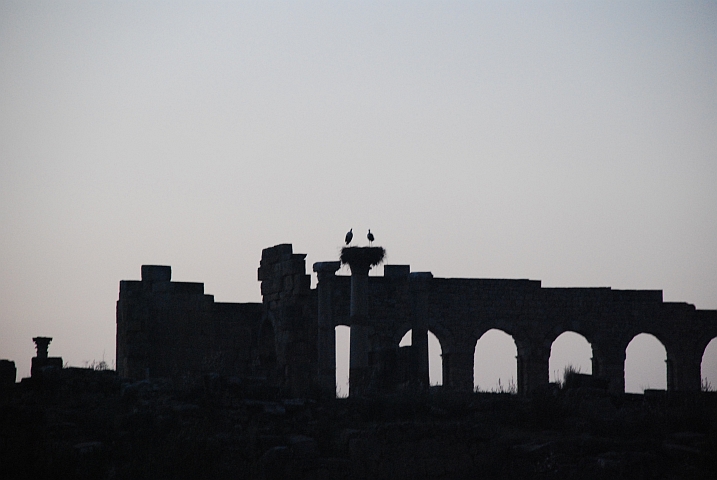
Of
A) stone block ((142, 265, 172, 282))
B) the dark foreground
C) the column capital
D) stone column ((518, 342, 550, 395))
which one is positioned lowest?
the dark foreground

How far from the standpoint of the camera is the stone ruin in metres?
28.5

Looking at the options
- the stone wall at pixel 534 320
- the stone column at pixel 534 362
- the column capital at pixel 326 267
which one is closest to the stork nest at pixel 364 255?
the column capital at pixel 326 267

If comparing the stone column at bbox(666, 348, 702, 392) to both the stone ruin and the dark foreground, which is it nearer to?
the stone ruin

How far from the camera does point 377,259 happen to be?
28484 mm

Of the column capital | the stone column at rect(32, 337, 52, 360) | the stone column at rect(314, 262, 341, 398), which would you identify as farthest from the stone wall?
the stone column at rect(32, 337, 52, 360)

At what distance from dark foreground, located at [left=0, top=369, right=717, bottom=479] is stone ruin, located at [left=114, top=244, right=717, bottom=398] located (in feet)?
7.87

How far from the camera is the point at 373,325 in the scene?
115 feet

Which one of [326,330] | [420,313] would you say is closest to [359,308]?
[420,313]

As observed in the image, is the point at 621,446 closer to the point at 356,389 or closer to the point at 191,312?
the point at 356,389

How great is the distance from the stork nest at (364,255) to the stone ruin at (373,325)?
189mm

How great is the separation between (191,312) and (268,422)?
8.82m

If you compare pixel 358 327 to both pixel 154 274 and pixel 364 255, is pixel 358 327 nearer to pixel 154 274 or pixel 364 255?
pixel 364 255

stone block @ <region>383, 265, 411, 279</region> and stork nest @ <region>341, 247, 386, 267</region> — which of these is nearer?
stork nest @ <region>341, 247, 386, 267</region>

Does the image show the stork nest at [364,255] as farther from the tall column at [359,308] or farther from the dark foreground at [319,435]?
the dark foreground at [319,435]
